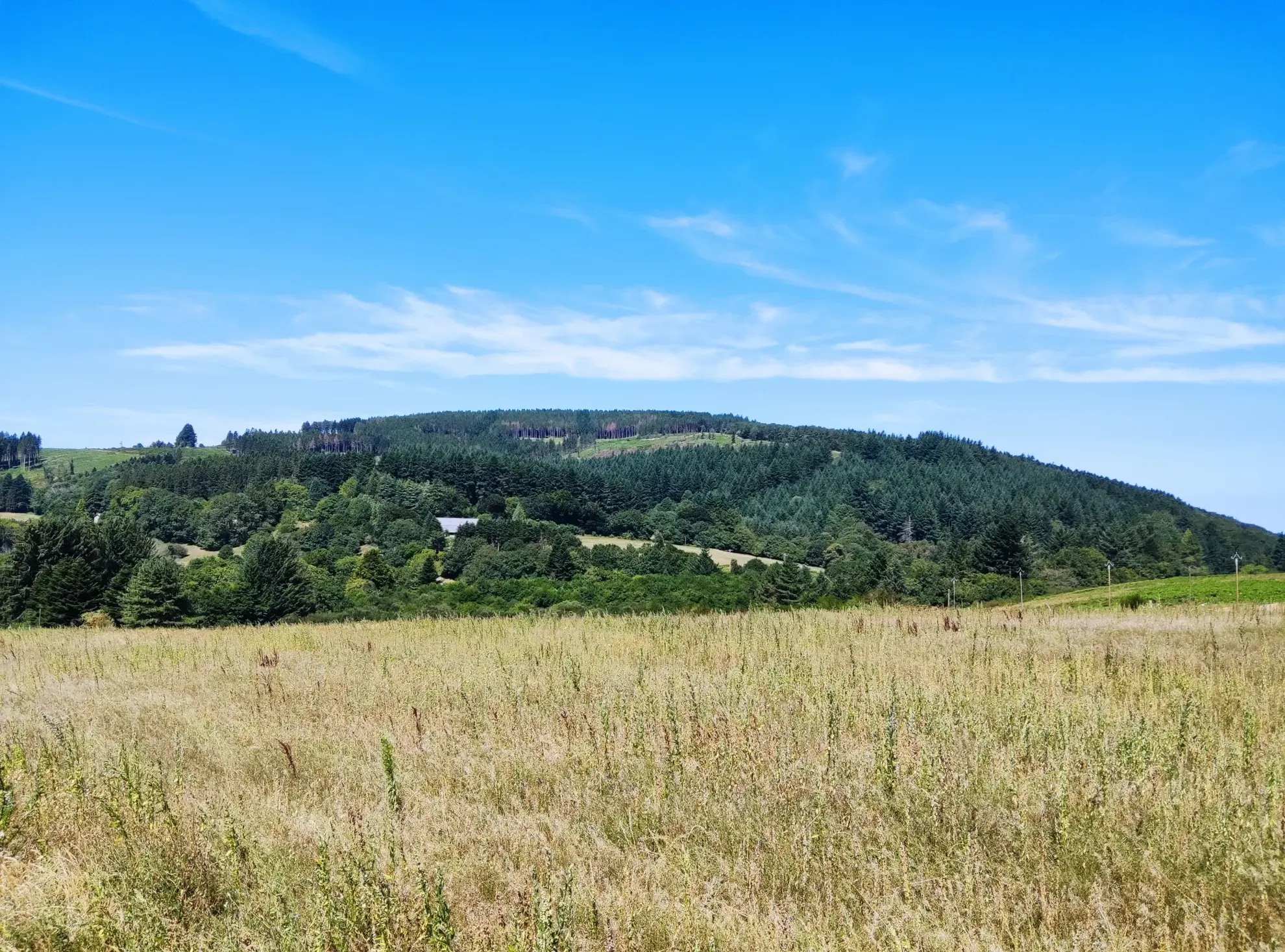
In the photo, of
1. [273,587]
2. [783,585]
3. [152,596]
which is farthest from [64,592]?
[783,585]

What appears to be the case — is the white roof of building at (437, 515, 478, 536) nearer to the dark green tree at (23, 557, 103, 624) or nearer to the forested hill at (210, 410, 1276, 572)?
the forested hill at (210, 410, 1276, 572)

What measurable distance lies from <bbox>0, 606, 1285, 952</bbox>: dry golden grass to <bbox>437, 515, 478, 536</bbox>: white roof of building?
105567 millimetres

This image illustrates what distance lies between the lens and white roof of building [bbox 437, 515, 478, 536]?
114688 mm

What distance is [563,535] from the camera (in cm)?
10494

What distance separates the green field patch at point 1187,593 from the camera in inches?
855

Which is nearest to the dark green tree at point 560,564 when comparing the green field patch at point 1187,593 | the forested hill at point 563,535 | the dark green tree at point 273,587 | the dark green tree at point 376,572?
the forested hill at point 563,535

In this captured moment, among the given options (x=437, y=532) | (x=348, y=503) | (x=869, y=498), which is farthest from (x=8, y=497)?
(x=869, y=498)

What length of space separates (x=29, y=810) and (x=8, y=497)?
188 m

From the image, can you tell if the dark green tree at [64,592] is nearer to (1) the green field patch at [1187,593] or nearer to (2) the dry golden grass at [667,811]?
(2) the dry golden grass at [667,811]

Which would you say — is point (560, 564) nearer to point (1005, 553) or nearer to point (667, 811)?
point (1005, 553)

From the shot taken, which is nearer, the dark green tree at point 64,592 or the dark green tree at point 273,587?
the dark green tree at point 64,592

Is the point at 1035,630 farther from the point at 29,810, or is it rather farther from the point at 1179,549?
the point at 1179,549

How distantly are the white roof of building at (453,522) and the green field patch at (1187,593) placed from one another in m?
90.3

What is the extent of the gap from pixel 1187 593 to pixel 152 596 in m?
63.0
